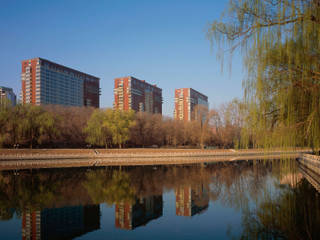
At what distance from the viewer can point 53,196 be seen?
11828mm

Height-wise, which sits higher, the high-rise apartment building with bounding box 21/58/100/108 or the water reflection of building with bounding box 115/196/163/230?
the high-rise apartment building with bounding box 21/58/100/108

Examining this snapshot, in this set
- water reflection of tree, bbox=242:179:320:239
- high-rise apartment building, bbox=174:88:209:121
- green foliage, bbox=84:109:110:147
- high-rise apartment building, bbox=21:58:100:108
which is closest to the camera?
water reflection of tree, bbox=242:179:320:239

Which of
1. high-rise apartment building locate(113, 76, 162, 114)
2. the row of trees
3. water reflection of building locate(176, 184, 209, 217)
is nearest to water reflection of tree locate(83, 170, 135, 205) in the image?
water reflection of building locate(176, 184, 209, 217)

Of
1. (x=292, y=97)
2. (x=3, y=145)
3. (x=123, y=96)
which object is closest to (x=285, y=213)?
(x=292, y=97)

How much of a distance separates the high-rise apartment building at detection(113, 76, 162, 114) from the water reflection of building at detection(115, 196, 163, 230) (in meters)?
62.9

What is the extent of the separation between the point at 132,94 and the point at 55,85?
21.2m

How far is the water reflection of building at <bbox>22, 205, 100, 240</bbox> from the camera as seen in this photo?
276 inches

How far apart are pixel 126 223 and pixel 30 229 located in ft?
8.87

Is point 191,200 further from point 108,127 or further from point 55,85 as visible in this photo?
point 55,85

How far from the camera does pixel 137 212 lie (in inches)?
355

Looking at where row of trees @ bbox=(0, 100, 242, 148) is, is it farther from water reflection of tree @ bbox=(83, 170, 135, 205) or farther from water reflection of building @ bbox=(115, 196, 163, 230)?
water reflection of building @ bbox=(115, 196, 163, 230)

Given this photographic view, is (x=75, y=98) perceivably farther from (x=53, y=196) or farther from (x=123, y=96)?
(x=53, y=196)

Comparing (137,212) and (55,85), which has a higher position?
(55,85)

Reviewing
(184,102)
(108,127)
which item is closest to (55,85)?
(108,127)
